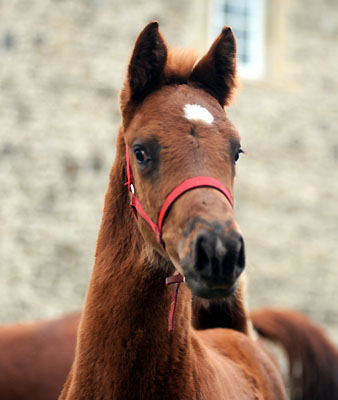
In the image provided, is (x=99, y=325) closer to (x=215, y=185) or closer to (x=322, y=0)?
(x=215, y=185)

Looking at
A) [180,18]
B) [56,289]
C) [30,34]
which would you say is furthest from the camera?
[180,18]

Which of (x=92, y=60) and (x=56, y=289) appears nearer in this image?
(x=56, y=289)

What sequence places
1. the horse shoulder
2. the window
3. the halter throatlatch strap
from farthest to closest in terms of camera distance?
1. the window
2. the horse shoulder
3. the halter throatlatch strap

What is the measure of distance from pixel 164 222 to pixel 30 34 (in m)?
7.04

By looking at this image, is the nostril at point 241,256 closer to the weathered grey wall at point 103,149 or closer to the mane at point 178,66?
the mane at point 178,66

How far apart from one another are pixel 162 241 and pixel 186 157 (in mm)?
309

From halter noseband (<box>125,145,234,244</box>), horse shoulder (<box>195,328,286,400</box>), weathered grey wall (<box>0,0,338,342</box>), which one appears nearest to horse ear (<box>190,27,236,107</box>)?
halter noseband (<box>125,145,234,244</box>)

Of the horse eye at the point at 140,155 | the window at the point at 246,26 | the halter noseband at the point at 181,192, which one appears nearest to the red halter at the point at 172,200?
the halter noseband at the point at 181,192

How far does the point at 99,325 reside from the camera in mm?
2127

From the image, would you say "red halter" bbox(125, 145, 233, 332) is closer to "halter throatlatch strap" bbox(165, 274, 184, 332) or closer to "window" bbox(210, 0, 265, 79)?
"halter throatlatch strap" bbox(165, 274, 184, 332)

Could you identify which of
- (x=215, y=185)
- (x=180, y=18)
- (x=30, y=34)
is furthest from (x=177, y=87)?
(x=180, y=18)

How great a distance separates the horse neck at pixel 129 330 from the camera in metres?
2.04

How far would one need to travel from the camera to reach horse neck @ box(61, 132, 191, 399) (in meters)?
2.04

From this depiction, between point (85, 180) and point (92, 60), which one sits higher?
point (92, 60)
